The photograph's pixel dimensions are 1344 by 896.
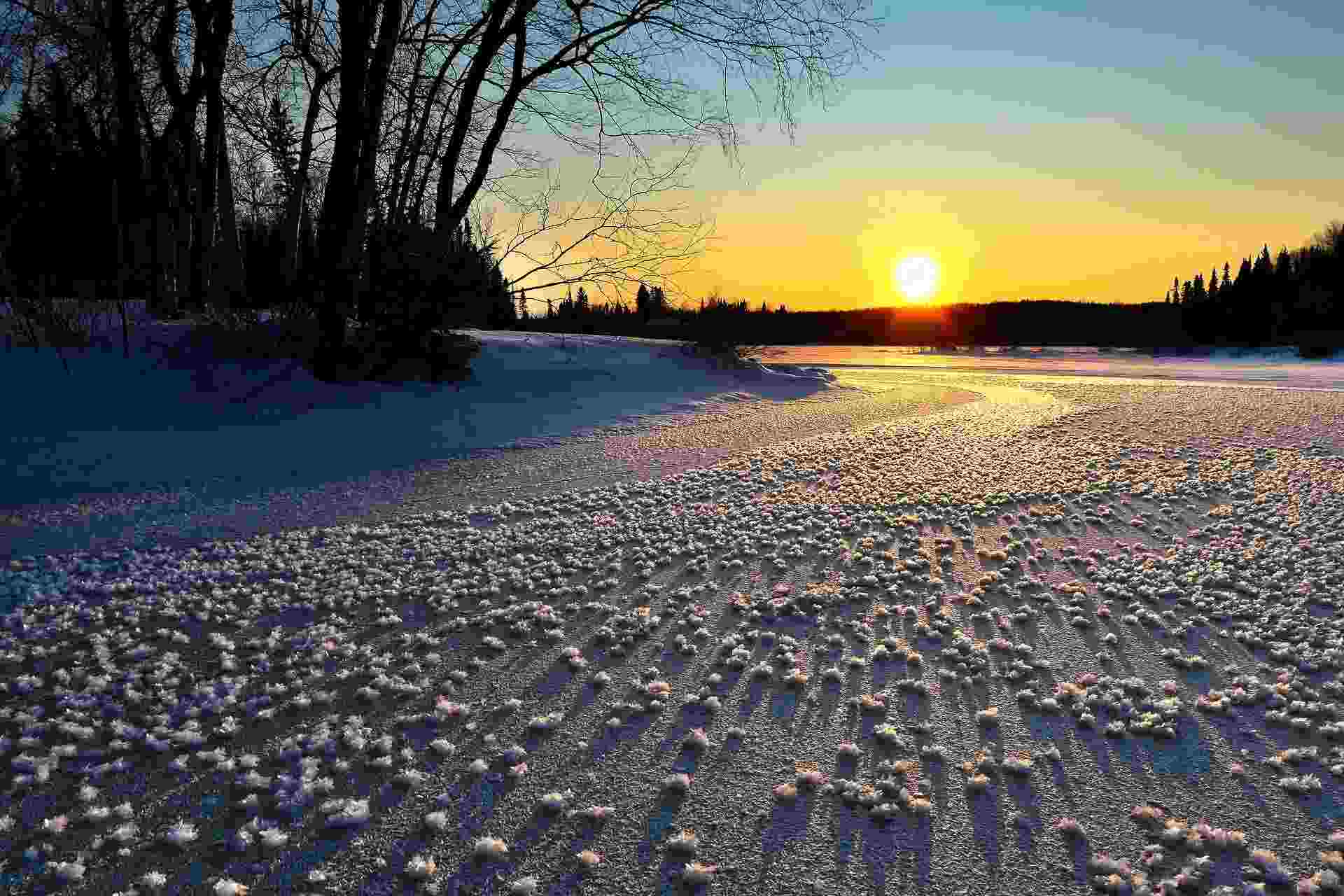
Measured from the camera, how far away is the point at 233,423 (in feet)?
22.6

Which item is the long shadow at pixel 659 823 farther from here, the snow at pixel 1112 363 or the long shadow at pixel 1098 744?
the snow at pixel 1112 363

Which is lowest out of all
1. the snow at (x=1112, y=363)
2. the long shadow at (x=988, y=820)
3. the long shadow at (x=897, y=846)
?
the long shadow at (x=897, y=846)

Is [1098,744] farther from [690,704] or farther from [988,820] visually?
[690,704]

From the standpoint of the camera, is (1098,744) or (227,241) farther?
(227,241)

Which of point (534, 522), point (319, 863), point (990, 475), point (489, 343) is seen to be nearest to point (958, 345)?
point (489, 343)

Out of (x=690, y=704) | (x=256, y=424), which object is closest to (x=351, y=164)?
(x=256, y=424)

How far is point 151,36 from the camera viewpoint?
35.8 ft

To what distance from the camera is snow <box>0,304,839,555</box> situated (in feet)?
15.8

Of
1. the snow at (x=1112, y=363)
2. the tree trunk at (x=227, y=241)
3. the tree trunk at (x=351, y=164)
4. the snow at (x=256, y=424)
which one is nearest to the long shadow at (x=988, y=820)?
the snow at (x=256, y=424)

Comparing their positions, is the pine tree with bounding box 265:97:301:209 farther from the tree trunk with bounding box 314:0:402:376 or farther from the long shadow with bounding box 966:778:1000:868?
the long shadow with bounding box 966:778:1000:868

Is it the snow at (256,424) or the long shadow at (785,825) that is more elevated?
the snow at (256,424)

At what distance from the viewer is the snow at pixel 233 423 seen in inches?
189

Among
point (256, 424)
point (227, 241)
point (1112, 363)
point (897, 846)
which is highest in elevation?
point (227, 241)

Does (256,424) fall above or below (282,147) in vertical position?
below
